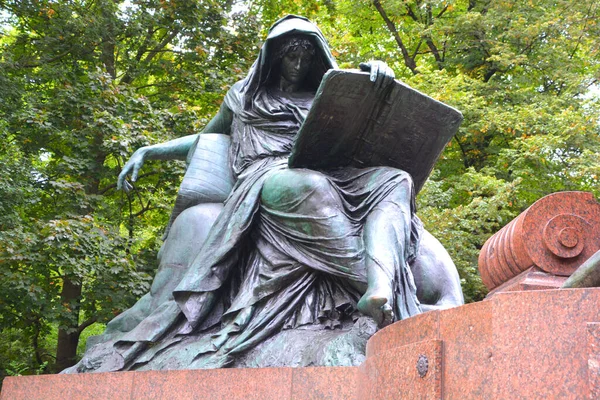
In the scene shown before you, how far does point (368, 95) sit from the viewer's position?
541 centimetres

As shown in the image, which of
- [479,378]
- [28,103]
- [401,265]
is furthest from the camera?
[28,103]

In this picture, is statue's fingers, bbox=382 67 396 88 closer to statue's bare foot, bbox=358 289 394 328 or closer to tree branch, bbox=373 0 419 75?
statue's bare foot, bbox=358 289 394 328

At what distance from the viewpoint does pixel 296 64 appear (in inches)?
247

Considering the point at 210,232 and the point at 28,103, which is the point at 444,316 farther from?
the point at 28,103

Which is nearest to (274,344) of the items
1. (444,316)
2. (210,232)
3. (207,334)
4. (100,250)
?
(207,334)

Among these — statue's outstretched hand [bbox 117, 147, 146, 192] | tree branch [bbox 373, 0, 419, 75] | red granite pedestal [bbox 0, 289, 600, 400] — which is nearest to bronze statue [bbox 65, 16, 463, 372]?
statue's outstretched hand [bbox 117, 147, 146, 192]

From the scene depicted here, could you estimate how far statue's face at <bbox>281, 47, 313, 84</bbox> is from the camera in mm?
6250

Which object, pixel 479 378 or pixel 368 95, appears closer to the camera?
pixel 479 378

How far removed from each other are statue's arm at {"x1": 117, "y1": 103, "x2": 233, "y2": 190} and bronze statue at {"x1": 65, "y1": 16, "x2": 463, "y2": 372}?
0.43 metres

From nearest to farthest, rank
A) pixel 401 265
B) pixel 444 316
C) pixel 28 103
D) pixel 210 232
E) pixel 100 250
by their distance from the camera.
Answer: pixel 444 316 < pixel 401 265 < pixel 210 232 < pixel 100 250 < pixel 28 103

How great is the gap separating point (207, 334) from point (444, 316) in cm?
294

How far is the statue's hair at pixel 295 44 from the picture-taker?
20.4 feet

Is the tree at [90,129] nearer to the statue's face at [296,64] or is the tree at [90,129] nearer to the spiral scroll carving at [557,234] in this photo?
the statue's face at [296,64]

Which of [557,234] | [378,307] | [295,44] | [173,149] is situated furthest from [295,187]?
[173,149]
